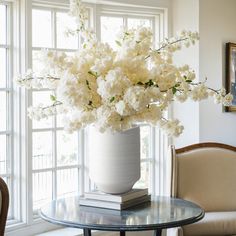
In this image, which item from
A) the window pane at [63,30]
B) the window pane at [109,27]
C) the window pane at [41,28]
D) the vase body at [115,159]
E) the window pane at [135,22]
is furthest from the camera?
the window pane at [135,22]

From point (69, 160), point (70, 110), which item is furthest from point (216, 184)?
point (70, 110)

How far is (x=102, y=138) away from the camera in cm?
228

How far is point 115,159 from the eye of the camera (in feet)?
7.41

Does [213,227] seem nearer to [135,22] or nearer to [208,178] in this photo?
[208,178]

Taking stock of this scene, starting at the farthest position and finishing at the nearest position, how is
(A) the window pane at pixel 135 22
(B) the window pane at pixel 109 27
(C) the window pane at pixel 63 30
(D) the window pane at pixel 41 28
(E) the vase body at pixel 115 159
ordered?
(A) the window pane at pixel 135 22 → (B) the window pane at pixel 109 27 → (C) the window pane at pixel 63 30 → (D) the window pane at pixel 41 28 → (E) the vase body at pixel 115 159

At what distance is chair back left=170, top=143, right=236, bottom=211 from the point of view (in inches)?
131

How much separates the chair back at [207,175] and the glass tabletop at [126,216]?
868mm

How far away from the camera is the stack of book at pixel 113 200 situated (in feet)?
7.45

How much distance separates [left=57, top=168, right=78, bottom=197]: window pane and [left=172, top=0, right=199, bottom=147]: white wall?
973 millimetres

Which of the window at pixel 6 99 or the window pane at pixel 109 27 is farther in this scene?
Answer: the window pane at pixel 109 27

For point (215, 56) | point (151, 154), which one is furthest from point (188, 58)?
point (151, 154)

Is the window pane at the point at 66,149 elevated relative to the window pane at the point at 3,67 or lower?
lower

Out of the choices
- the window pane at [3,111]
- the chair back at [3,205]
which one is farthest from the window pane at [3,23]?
the chair back at [3,205]

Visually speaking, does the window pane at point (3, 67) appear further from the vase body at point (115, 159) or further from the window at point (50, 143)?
the vase body at point (115, 159)
